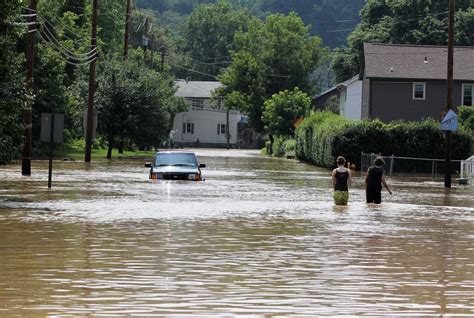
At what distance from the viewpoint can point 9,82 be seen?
29.6m

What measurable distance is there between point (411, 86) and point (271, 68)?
53703mm

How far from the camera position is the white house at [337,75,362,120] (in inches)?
3369

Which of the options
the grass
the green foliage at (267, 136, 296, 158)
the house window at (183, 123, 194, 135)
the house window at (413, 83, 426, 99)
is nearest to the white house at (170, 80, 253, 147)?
the house window at (183, 123, 194, 135)

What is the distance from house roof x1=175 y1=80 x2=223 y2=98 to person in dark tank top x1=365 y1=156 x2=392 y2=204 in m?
134

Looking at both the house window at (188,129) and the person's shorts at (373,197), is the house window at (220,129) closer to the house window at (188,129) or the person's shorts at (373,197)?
the house window at (188,129)

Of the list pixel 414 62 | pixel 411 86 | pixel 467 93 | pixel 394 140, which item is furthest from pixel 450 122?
pixel 414 62

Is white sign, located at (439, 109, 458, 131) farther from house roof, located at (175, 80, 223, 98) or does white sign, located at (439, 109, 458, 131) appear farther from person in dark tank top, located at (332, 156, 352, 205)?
house roof, located at (175, 80, 223, 98)

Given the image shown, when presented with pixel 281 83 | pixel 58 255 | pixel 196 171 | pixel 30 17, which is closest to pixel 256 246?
pixel 58 255

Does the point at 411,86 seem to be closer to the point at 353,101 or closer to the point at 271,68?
the point at 353,101

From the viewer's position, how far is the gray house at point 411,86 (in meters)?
76.5

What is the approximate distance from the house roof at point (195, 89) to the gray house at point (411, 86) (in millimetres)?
87017

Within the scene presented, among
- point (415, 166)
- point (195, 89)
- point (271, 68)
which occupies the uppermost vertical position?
point (271, 68)

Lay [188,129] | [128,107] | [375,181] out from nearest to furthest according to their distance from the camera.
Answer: [375,181] < [128,107] < [188,129]

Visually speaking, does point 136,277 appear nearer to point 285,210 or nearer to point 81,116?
point 285,210
